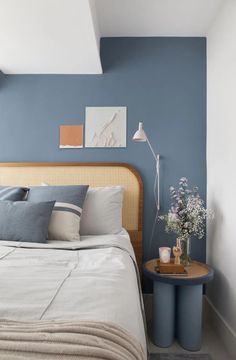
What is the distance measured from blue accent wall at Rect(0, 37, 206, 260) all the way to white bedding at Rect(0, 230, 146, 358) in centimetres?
112

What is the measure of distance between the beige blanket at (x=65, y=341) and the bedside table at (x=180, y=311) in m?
1.22

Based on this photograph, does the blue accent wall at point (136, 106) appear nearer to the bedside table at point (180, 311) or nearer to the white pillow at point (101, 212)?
the white pillow at point (101, 212)

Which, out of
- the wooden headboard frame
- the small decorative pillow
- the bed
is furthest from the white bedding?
the wooden headboard frame

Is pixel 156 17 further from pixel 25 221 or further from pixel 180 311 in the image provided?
pixel 180 311

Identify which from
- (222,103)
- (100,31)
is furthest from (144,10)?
(222,103)

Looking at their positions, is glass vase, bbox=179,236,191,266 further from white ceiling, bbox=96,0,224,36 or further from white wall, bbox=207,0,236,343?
white ceiling, bbox=96,0,224,36

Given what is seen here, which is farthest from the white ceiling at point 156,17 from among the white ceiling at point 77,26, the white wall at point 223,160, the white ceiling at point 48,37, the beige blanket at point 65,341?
the beige blanket at point 65,341

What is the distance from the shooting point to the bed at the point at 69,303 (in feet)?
1.94

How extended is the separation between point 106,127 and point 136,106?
33 cm

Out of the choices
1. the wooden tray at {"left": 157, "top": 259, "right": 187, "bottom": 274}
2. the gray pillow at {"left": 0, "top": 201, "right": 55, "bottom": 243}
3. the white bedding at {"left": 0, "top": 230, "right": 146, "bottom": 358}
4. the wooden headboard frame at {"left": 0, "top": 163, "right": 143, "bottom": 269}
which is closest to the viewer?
the white bedding at {"left": 0, "top": 230, "right": 146, "bottom": 358}

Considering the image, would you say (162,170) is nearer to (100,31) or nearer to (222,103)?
(222,103)

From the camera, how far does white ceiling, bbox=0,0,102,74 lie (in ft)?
5.33

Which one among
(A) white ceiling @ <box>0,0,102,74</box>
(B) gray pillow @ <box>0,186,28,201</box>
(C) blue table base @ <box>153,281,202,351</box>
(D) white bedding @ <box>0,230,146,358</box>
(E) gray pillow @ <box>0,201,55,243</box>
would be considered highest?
(A) white ceiling @ <box>0,0,102,74</box>

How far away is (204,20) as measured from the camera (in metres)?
2.28
